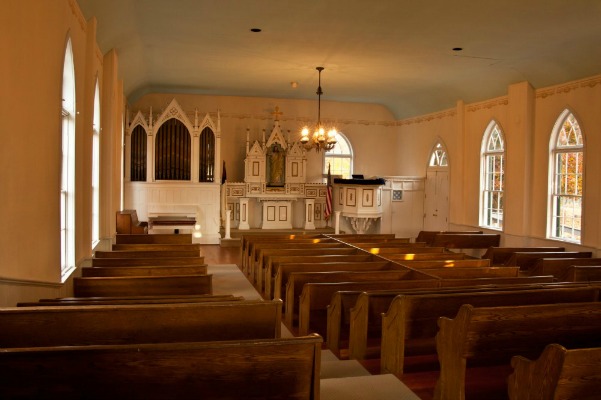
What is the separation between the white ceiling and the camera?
713 cm

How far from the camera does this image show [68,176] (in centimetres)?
630

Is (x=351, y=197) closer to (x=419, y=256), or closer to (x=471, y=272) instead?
(x=419, y=256)

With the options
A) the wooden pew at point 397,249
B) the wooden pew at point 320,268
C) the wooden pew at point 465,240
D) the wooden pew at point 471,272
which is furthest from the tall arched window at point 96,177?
the wooden pew at point 465,240

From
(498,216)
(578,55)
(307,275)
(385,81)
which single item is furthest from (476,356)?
(385,81)

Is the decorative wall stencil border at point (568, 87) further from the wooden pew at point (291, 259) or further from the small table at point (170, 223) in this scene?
the small table at point (170, 223)

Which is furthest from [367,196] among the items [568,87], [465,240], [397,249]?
[397,249]

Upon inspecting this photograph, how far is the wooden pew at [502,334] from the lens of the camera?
10.8ft

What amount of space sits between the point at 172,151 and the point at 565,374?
461 inches

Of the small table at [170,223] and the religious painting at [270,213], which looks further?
the religious painting at [270,213]

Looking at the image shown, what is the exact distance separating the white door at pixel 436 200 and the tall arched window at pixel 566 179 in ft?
11.2

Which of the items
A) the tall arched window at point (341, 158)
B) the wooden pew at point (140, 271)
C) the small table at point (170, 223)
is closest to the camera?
the wooden pew at point (140, 271)

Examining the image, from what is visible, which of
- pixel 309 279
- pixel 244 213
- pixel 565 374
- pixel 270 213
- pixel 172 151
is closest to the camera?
pixel 565 374

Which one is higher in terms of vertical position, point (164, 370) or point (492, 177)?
point (492, 177)

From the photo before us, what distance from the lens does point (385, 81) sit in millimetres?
12406
